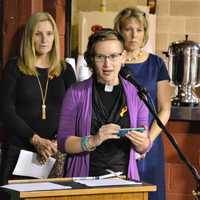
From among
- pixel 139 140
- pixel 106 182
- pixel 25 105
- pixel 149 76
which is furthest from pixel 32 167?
pixel 106 182

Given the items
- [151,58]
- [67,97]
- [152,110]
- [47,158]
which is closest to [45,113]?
[47,158]

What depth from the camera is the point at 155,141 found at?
339 centimetres

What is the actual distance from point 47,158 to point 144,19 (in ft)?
2.79

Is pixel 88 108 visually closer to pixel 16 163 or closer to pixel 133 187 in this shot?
pixel 133 187

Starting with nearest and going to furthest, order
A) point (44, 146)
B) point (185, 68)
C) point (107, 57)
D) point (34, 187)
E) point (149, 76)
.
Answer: point (34, 187)
point (107, 57)
point (149, 76)
point (44, 146)
point (185, 68)

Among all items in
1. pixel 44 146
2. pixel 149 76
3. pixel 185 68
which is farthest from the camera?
pixel 185 68

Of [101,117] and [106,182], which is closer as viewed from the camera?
[106,182]

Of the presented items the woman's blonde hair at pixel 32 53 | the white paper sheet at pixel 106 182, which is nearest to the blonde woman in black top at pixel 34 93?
the woman's blonde hair at pixel 32 53

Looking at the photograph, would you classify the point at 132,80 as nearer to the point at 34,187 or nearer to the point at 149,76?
the point at 34,187

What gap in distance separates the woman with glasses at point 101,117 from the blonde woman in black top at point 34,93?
2.58 feet

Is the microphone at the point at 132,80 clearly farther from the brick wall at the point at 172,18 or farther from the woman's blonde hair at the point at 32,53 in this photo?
the brick wall at the point at 172,18

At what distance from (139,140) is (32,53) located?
115 cm

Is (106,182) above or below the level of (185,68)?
below

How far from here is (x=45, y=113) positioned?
3531 millimetres
